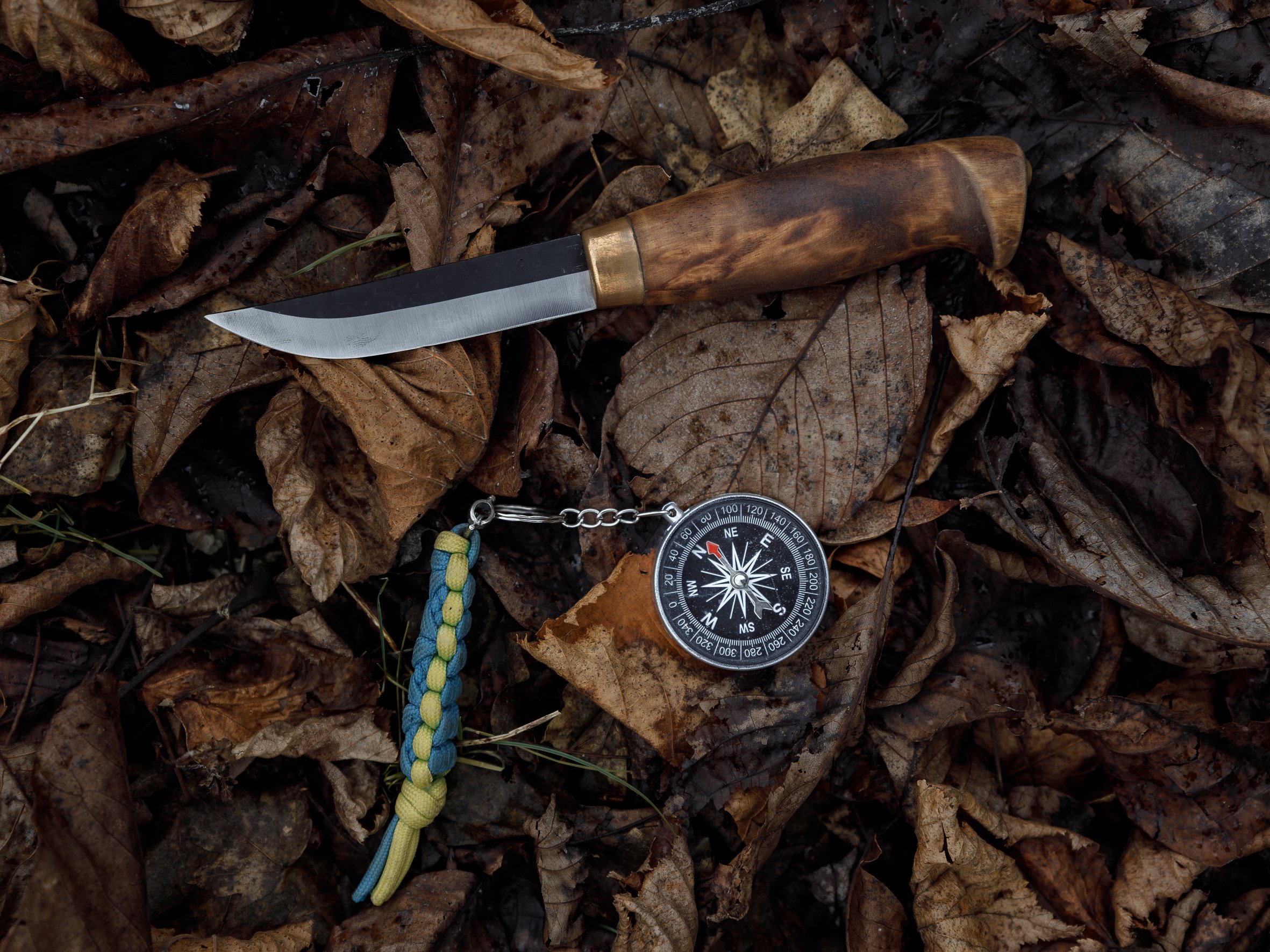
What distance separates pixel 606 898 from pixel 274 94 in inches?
127

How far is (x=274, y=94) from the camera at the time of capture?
2.79 m

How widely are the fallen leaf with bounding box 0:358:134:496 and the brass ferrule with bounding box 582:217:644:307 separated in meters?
1.77

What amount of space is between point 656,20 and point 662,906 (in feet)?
10.5

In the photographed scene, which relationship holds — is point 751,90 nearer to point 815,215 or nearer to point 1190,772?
point 815,215

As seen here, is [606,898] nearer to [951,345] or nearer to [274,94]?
[951,345]

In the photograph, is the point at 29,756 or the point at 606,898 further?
the point at 606,898

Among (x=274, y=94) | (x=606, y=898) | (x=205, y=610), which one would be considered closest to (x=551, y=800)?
(x=606, y=898)

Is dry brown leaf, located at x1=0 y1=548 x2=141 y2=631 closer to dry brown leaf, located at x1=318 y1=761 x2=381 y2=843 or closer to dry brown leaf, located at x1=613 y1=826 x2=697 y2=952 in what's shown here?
dry brown leaf, located at x1=318 y1=761 x2=381 y2=843

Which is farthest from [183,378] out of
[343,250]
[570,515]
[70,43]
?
[570,515]

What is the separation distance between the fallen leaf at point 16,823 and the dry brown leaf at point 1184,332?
157 inches

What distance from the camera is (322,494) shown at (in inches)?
111

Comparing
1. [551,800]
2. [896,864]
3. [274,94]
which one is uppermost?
[274,94]

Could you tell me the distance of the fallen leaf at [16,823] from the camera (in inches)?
98.0

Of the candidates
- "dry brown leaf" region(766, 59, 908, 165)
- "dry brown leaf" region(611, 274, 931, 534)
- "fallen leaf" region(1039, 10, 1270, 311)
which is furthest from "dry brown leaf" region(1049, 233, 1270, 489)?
"dry brown leaf" region(766, 59, 908, 165)
